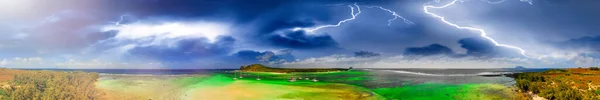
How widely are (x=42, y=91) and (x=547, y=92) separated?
158 ft

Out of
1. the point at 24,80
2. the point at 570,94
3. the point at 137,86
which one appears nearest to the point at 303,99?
the point at 137,86

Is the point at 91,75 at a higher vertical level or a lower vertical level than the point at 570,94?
higher

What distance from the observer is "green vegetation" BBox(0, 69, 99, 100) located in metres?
22.6

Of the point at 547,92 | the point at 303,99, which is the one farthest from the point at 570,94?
the point at 303,99

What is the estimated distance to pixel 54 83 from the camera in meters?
25.3

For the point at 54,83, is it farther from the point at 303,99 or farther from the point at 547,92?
the point at 547,92

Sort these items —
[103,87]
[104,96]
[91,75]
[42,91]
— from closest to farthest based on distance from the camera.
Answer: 1. [42,91]
2. [104,96]
3. [103,87]
4. [91,75]

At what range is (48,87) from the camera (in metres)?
24.6

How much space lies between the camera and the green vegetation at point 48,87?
22.6 meters

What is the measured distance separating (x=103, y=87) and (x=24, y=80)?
5.84 m

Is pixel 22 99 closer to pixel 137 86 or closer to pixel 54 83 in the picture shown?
pixel 54 83

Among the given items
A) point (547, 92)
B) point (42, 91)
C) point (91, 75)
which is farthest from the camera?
point (547, 92)

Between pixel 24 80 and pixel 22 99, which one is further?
pixel 24 80

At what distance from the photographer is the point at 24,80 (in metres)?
25.5
